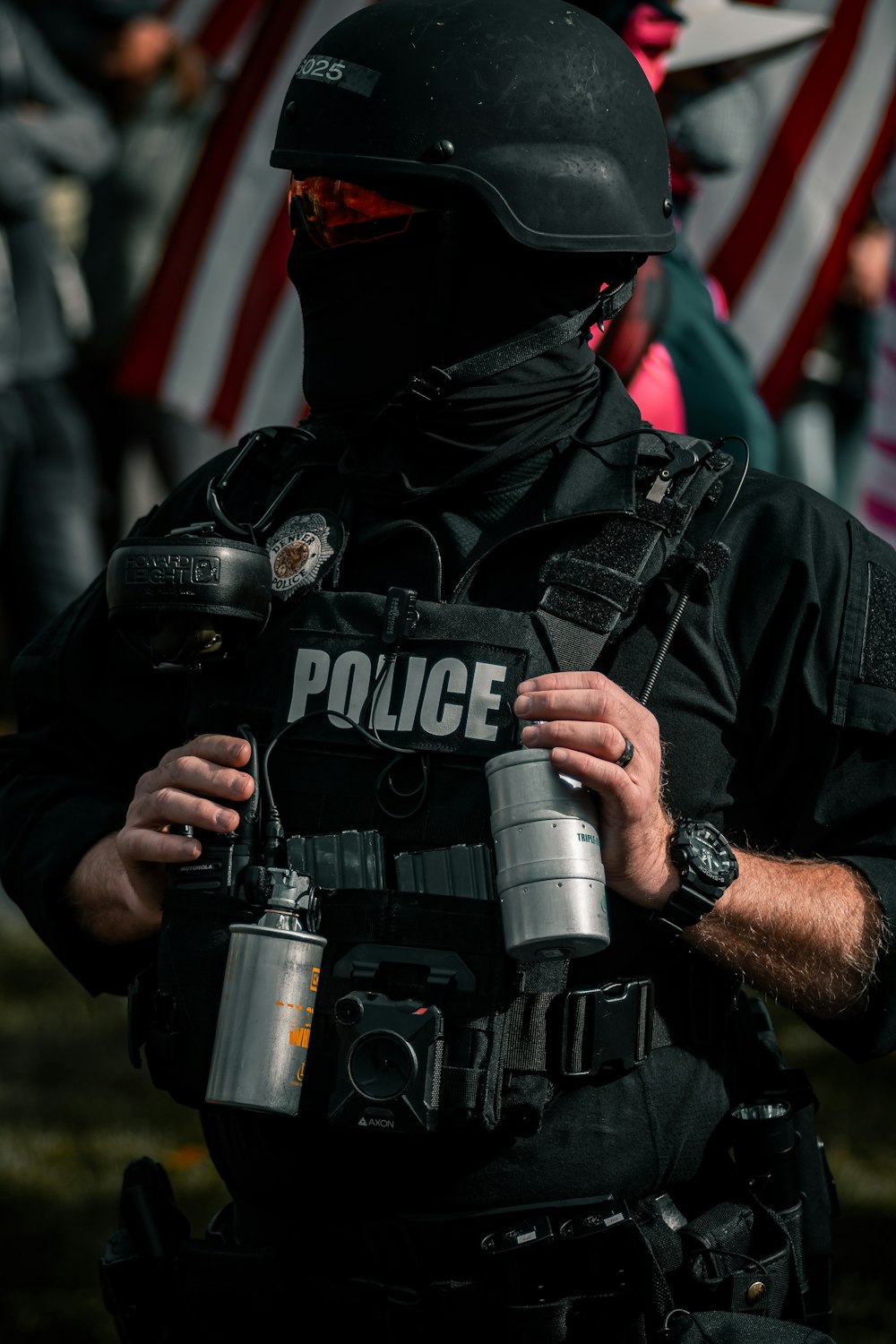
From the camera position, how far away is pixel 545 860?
71.0 inches

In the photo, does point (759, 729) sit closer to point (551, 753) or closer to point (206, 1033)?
point (551, 753)

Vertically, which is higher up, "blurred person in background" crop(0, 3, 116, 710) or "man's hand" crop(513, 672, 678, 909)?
"man's hand" crop(513, 672, 678, 909)

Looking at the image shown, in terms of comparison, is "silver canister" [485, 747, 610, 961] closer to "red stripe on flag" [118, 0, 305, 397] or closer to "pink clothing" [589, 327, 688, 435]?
"pink clothing" [589, 327, 688, 435]

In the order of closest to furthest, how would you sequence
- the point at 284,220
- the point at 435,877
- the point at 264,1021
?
the point at 264,1021
the point at 435,877
the point at 284,220

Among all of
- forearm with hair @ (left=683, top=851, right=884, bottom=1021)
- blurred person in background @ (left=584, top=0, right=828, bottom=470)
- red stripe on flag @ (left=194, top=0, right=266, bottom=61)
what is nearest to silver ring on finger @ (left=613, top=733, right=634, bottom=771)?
forearm with hair @ (left=683, top=851, right=884, bottom=1021)

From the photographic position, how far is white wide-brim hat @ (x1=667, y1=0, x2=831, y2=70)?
4.04m

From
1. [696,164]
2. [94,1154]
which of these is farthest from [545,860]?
[94,1154]

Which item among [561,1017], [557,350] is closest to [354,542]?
[557,350]

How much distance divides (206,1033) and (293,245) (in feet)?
3.33

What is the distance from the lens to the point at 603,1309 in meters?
2.00

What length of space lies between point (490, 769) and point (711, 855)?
29cm

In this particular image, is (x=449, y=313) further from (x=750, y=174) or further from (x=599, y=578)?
(x=750, y=174)

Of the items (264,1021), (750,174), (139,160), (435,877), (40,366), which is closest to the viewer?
(264,1021)

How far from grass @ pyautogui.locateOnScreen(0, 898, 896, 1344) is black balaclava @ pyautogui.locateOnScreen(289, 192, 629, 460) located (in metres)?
2.32
